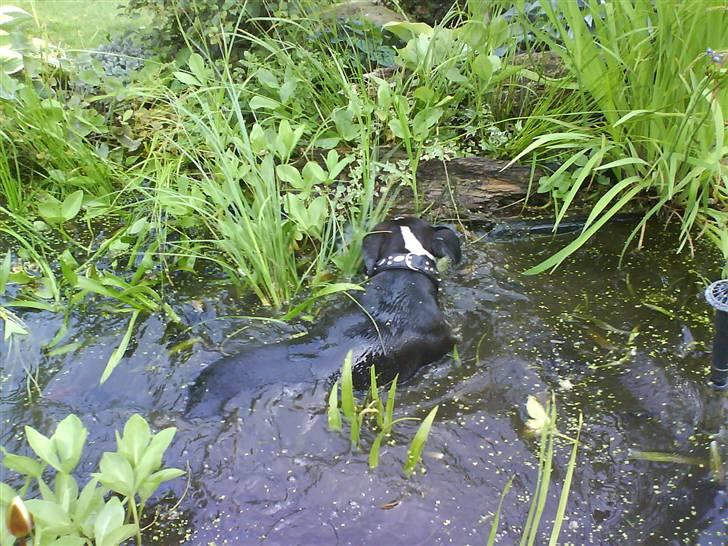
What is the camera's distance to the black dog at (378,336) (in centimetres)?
201

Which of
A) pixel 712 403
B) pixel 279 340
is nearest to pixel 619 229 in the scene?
pixel 712 403

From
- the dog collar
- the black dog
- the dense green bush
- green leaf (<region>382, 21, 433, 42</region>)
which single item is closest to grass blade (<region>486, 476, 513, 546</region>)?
the black dog

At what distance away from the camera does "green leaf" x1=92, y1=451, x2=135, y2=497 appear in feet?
4.73

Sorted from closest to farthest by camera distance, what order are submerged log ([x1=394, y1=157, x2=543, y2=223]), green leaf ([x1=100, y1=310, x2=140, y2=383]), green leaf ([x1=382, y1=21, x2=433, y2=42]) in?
green leaf ([x1=100, y1=310, x2=140, y2=383])
submerged log ([x1=394, y1=157, x2=543, y2=223])
green leaf ([x1=382, y1=21, x2=433, y2=42])

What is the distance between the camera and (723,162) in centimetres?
257

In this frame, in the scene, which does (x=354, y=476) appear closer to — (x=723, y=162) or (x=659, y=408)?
(x=659, y=408)

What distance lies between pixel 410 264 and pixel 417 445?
926 mm

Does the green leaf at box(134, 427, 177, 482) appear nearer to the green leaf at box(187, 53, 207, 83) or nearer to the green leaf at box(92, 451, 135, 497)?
the green leaf at box(92, 451, 135, 497)

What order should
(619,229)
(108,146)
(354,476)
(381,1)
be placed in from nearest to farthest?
(354,476), (619,229), (108,146), (381,1)

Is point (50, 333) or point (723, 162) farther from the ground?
point (723, 162)

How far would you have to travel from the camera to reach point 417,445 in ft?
5.74

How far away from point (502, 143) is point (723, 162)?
3.02ft

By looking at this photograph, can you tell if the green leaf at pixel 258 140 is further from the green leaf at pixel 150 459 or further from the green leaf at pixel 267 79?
the green leaf at pixel 150 459

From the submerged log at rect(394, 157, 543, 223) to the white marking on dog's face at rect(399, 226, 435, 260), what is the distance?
1.41ft
